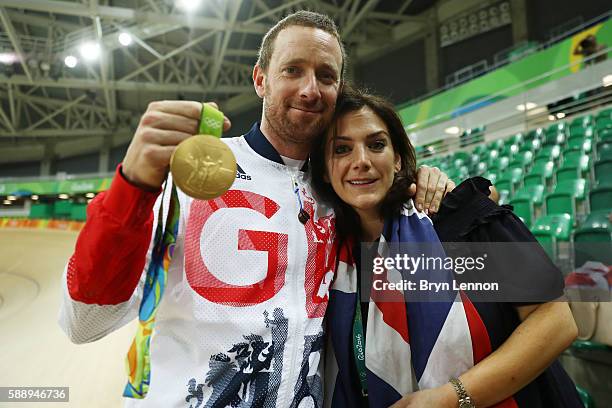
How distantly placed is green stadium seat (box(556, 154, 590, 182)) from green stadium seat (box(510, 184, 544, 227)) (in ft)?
1.63

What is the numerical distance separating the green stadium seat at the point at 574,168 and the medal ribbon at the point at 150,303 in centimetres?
421

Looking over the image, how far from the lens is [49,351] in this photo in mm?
2857

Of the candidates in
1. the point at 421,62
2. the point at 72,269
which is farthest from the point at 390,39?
the point at 72,269

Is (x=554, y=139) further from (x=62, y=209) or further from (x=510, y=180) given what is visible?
(x=62, y=209)

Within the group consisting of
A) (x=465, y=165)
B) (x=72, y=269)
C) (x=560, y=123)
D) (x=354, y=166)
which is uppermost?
(x=560, y=123)

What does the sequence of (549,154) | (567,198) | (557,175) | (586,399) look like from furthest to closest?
(549,154) → (557,175) → (567,198) → (586,399)

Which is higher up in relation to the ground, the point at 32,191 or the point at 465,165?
the point at 32,191

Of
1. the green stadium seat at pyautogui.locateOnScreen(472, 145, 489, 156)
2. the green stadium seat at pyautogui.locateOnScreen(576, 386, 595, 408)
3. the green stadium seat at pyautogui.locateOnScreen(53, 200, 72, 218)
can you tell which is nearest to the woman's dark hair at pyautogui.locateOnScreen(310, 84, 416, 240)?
the green stadium seat at pyautogui.locateOnScreen(576, 386, 595, 408)

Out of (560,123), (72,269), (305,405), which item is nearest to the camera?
(72,269)

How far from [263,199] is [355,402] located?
1.79 ft

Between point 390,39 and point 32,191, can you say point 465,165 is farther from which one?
point 32,191

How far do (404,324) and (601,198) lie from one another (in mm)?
2650

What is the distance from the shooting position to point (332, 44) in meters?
1.09

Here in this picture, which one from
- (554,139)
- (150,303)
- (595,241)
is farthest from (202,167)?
(554,139)
